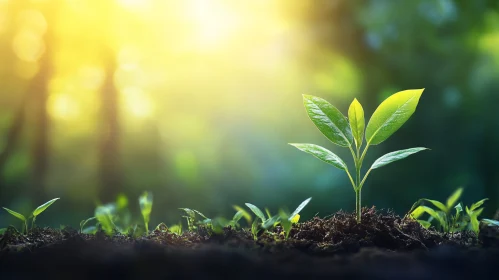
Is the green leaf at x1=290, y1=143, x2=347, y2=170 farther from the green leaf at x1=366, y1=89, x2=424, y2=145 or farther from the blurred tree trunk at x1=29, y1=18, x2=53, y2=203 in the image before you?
the blurred tree trunk at x1=29, y1=18, x2=53, y2=203

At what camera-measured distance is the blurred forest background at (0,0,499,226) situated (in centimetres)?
274

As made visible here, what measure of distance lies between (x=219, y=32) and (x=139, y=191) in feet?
4.16

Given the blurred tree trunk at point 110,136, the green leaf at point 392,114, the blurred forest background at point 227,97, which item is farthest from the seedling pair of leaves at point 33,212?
the blurred tree trunk at point 110,136

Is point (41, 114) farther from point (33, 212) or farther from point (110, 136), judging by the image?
point (33, 212)

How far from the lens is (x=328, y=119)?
0.75m

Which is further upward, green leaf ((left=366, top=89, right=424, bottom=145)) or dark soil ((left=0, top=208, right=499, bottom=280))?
green leaf ((left=366, top=89, right=424, bottom=145))

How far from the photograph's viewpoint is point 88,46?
308 cm

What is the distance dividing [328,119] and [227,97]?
2243 millimetres

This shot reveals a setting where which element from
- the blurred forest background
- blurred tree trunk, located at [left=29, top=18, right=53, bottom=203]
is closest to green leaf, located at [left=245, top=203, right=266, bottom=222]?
the blurred forest background

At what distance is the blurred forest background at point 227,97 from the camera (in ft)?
9.00

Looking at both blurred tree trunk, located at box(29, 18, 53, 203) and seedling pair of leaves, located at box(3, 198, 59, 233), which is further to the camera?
blurred tree trunk, located at box(29, 18, 53, 203)

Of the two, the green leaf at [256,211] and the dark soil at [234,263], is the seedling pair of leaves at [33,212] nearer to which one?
the dark soil at [234,263]

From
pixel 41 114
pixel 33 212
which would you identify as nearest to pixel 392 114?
pixel 33 212

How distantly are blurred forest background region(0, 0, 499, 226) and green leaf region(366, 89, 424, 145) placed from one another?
185cm
